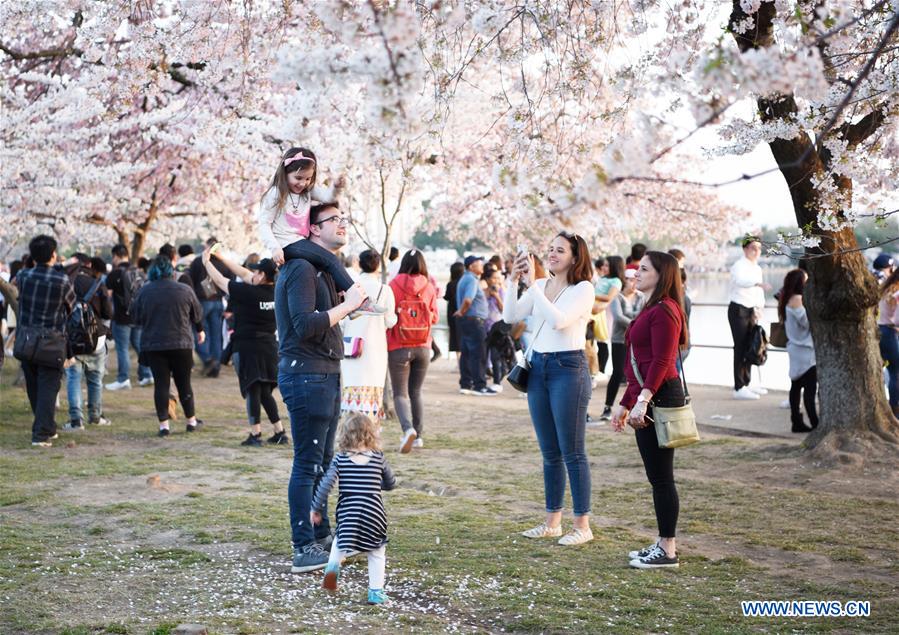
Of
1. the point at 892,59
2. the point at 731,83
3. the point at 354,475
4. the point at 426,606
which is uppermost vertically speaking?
the point at 892,59

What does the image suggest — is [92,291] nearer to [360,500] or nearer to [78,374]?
Result: [78,374]

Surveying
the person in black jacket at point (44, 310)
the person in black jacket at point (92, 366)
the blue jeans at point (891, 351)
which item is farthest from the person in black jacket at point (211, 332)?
the blue jeans at point (891, 351)

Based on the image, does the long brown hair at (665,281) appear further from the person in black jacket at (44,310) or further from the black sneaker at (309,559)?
the person in black jacket at (44,310)

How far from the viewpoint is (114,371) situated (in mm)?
17172

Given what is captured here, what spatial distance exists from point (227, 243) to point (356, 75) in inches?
1017

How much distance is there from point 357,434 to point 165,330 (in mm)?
5903

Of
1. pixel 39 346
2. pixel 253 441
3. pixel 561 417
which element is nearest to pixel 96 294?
pixel 39 346

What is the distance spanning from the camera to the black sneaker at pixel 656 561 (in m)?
5.59

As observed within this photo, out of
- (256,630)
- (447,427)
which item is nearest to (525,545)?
(256,630)

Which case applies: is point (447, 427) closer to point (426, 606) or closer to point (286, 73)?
point (426, 606)

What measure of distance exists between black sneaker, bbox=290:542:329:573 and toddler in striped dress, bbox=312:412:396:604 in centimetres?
34

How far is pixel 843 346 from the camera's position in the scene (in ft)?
28.2

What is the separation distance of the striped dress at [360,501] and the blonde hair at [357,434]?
1.3 inches

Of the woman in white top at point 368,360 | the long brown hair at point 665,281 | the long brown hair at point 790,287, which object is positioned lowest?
the woman in white top at point 368,360
